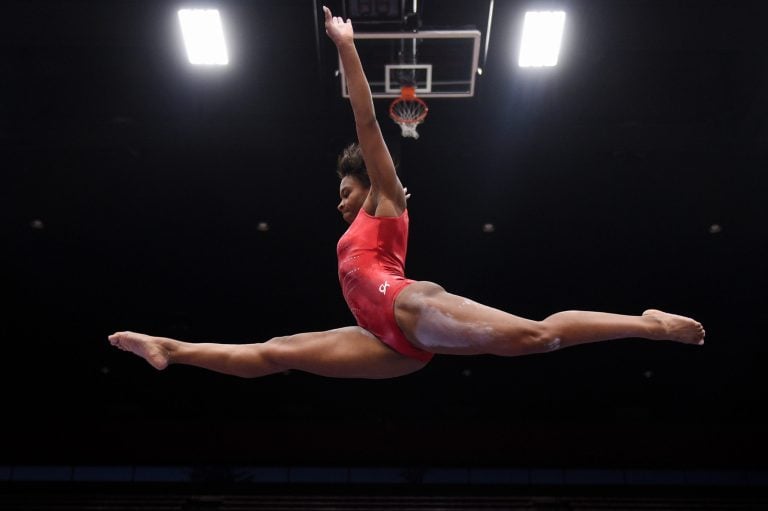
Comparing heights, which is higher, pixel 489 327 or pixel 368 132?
pixel 368 132

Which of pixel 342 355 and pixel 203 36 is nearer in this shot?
→ pixel 342 355

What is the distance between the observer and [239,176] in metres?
5.73

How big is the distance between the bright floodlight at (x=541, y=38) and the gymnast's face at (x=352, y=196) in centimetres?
192

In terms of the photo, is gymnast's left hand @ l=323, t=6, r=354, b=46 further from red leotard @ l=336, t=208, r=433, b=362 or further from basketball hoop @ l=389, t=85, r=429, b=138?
basketball hoop @ l=389, t=85, r=429, b=138

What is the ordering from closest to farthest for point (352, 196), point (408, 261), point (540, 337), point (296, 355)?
point (540, 337), point (296, 355), point (352, 196), point (408, 261)

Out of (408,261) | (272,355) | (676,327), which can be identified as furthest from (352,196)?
(408,261)

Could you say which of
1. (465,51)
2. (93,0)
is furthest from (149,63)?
(465,51)

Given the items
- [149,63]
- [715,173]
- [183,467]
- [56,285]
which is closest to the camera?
[149,63]

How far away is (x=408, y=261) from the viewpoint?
686cm

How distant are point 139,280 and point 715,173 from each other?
16.4ft

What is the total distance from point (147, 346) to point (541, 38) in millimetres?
2950

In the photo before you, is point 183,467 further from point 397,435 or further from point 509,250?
point 509,250

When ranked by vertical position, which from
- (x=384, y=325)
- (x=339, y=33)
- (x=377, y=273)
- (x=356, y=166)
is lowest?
(x=384, y=325)

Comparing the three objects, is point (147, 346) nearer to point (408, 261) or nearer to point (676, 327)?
point (676, 327)
